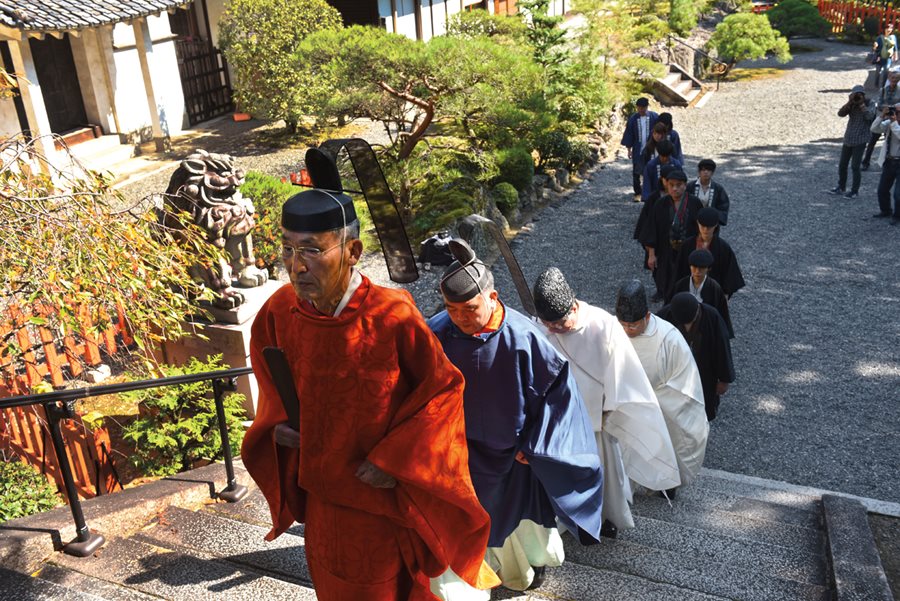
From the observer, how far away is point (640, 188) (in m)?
12.1

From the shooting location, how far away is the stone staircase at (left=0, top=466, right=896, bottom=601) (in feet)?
11.3

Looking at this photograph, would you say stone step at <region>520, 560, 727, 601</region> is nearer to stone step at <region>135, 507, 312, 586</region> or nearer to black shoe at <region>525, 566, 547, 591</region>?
black shoe at <region>525, 566, 547, 591</region>

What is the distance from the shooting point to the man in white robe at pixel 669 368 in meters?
4.46

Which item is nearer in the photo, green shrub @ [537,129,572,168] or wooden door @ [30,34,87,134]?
green shrub @ [537,129,572,168]

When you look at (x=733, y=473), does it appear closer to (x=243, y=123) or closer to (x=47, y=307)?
(x=47, y=307)

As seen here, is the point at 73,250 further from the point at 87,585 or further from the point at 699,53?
the point at 699,53

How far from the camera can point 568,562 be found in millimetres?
3932

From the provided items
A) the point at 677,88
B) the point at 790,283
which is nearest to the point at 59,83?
the point at 790,283

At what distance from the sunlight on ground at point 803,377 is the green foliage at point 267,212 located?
4.89 metres

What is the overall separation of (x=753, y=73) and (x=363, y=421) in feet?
66.4

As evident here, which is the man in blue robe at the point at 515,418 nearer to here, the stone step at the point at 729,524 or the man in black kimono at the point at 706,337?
the stone step at the point at 729,524

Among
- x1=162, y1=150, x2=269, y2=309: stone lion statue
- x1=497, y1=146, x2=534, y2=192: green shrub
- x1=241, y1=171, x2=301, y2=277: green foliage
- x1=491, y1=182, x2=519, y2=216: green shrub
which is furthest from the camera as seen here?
x1=497, y1=146, x2=534, y2=192: green shrub

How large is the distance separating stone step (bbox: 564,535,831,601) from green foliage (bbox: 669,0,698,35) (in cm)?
1842

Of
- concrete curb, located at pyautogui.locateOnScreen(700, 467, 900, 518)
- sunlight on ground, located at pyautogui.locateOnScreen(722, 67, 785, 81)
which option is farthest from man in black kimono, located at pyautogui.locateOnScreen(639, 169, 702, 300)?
sunlight on ground, located at pyautogui.locateOnScreen(722, 67, 785, 81)
